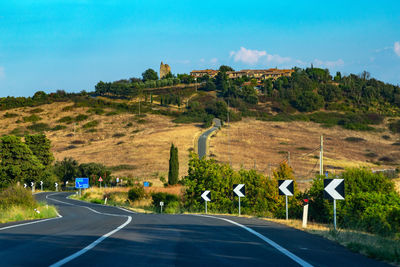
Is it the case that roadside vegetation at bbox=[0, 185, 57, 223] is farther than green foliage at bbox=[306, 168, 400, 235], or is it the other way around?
roadside vegetation at bbox=[0, 185, 57, 223]

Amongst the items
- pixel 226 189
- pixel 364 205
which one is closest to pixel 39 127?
pixel 226 189

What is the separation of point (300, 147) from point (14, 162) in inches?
2416

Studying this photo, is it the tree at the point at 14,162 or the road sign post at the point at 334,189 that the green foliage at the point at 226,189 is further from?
the tree at the point at 14,162

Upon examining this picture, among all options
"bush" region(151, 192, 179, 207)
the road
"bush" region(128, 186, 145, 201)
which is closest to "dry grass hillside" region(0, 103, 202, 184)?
the road

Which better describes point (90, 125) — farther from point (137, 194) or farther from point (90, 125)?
point (137, 194)

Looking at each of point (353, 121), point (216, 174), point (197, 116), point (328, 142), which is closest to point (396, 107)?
point (353, 121)

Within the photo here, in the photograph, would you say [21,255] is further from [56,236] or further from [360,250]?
[360,250]

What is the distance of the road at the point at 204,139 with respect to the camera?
9700 centimetres

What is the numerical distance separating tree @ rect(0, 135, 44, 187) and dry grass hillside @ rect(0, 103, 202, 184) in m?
22.0

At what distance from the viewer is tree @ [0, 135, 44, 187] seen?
212 feet

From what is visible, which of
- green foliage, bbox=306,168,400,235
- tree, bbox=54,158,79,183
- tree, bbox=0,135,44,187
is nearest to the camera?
green foliage, bbox=306,168,400,235

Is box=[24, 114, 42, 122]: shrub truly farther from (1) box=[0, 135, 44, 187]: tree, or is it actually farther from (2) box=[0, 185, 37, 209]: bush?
(2) box=[0, 185, 37, 209]: bush

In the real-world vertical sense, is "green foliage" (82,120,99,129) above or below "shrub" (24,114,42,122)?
below

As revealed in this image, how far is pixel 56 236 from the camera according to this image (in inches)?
497
